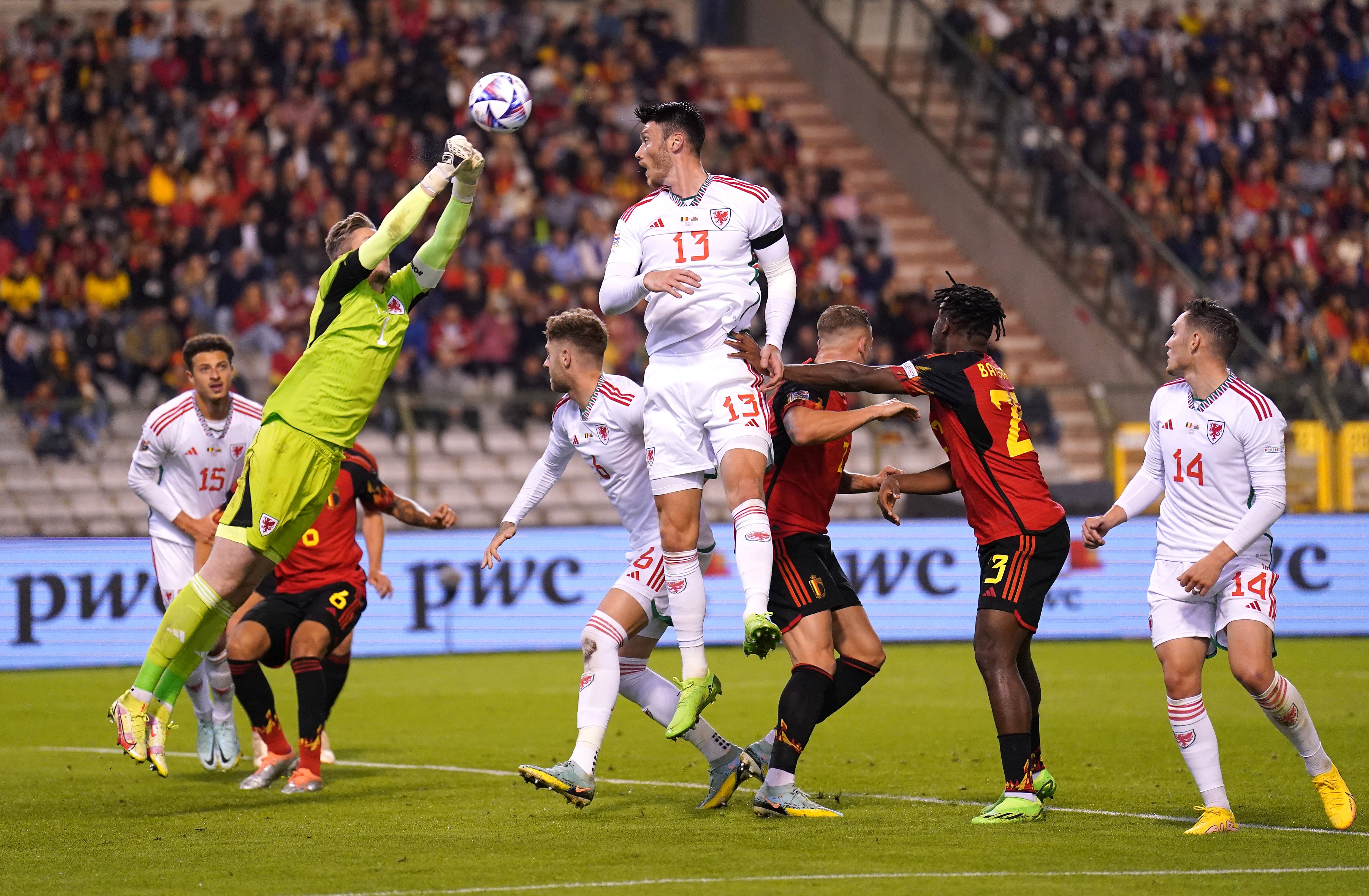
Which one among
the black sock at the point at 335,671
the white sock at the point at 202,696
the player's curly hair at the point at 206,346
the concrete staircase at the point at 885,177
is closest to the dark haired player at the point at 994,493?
the black sock at the point at 335,671

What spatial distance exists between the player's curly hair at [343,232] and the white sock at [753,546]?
97.3 inches

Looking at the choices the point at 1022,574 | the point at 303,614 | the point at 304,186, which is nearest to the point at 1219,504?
the point at 1022,574

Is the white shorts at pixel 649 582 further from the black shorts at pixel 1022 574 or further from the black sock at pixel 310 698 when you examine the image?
the black sock at pixel 310 698

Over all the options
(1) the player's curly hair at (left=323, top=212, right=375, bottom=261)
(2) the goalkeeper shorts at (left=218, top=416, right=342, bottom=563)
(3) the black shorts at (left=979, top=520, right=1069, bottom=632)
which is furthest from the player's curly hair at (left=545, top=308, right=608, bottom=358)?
(3) the black shorts at (left=979, top=520, right=1069, bottom=632)

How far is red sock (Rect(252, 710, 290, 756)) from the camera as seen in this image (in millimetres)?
8977

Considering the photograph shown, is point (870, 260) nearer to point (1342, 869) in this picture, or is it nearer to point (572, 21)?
point (572, 21)

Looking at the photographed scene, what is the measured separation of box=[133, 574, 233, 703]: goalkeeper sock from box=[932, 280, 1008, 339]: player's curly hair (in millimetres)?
3624

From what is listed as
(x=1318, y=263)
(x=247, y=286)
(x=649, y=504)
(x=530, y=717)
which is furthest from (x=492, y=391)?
(x=1318, y=263)

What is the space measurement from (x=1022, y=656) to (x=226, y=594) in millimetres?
3751

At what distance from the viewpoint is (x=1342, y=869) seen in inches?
238

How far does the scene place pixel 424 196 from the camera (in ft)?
24.8

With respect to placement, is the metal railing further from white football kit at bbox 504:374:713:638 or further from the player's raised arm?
the player's raised arm

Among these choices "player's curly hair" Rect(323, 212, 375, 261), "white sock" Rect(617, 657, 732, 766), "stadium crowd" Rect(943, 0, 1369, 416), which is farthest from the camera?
"stadium crowd" Rect(943, 0, 1369, 416)

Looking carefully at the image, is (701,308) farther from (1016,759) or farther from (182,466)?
(182,466)
